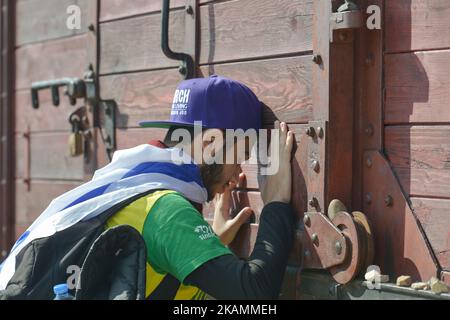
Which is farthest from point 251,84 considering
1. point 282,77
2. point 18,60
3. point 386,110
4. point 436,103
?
point 18,60

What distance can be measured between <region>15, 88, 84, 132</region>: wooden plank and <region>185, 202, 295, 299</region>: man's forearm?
1.71 metres

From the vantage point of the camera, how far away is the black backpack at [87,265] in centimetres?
221

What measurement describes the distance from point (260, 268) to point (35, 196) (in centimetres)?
231

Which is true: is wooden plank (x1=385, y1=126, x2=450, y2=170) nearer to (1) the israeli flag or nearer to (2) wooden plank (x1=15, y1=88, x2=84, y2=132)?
(1) the israeli flag

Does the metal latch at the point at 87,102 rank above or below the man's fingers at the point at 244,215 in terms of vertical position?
above

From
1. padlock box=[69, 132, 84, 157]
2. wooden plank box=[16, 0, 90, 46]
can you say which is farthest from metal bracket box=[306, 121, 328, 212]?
wooden plank box=[16, 0, 90, 46]

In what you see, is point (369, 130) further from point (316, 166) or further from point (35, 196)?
point (35, 196)

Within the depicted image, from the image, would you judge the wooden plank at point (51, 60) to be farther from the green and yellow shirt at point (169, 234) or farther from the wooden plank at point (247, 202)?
the green and yellow shirt at point (169, 234)

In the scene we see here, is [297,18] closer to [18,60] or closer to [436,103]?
[436,103]

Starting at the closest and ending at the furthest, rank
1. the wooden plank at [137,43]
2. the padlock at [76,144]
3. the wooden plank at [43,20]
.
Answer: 1. the wooden plank at [137,43]
2. the padlock at [76,144]
3. the wooden plank at [43,20]

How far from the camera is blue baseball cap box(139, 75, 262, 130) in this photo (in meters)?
2.68

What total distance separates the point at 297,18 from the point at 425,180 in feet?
2.38

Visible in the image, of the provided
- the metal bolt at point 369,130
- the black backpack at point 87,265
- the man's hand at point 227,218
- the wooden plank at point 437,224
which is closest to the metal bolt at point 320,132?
the metal bolt at point 369,130
